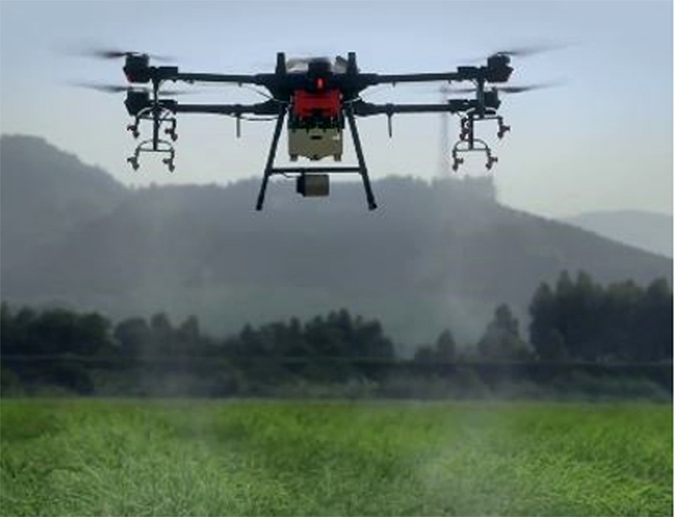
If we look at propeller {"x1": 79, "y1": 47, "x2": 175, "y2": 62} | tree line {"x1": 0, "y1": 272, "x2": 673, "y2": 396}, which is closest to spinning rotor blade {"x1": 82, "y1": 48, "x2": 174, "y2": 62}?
propeller {"x1": 79, "y1": 47, "x2": 175, "y2": 62}

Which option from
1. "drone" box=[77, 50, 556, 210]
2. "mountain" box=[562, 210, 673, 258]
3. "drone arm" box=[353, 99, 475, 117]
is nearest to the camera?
"drone" box=[77, 50, 556, 210]

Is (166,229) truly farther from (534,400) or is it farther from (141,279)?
(534,400)

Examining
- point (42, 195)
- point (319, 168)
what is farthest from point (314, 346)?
point (42, 195)

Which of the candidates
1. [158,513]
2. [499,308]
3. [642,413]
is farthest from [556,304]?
[158,513]

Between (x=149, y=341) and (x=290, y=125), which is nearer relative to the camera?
(x=290, y=125)

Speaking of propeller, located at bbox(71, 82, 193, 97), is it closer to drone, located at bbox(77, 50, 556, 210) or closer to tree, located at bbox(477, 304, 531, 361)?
drone, located at bbox(77, 50, 556, 210)

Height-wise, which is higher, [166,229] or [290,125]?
[290,125]

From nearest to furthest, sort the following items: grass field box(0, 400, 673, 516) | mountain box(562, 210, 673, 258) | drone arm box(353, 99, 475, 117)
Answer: drone arm box(353, 99, 475, 117) → mountain box(562, 210, 673, 258) → grass field box(0, 400, 673, 516)
